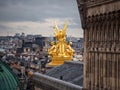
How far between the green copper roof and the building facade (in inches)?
1049

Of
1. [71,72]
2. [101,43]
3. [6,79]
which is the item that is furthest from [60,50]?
[101,43]

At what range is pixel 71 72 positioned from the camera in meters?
37.7

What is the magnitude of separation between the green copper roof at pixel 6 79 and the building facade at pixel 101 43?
2665cm

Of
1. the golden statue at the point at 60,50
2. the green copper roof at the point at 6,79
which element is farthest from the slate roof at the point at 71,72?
the golden statue at the point at 60,50

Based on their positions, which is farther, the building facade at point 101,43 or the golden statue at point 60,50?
the golden statue at point 60,50

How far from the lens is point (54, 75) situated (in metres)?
40.4

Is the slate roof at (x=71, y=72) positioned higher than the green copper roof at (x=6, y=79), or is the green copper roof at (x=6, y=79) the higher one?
the slate roof at (x=71, y=72)

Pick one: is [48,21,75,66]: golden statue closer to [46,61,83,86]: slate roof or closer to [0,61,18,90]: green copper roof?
[0,61,18,90]: green copper roof

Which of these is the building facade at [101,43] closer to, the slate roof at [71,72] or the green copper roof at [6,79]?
the slate roof at [71,72]

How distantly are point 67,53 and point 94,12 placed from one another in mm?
38611

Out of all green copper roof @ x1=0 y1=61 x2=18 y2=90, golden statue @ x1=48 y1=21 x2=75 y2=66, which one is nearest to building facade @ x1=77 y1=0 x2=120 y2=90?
green copper roof @ x1=0 y1=61 x2=18 y2=90

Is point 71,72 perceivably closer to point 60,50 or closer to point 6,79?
point 6,79

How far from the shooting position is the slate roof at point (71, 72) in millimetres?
34362

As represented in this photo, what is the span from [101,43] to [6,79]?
2933 cm
